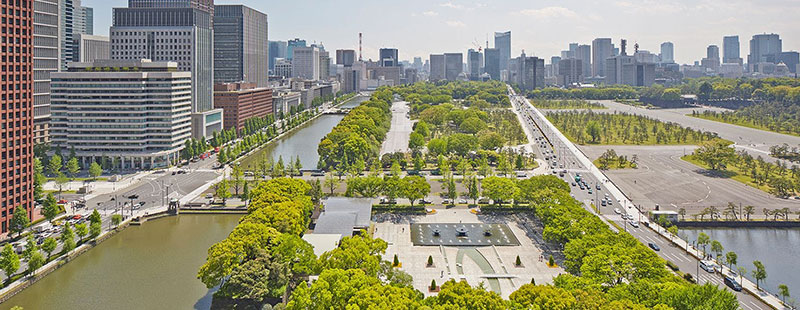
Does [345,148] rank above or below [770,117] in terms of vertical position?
below

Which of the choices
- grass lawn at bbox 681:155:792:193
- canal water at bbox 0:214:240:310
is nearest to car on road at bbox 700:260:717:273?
grass lawn at bbox 681:155:792:193

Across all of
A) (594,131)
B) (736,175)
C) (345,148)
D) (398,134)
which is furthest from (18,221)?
(594,131)

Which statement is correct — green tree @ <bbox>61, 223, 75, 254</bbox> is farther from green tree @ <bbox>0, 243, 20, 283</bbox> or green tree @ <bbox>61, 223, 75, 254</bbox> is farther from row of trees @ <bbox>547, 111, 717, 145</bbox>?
row of trees @ <bbox>547, 111, 717, 145</bbox>

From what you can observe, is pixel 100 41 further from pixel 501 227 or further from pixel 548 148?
pixel 501 227

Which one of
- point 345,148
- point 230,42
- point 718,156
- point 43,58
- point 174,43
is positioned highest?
point 230,42

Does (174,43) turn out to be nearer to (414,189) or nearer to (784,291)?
(414,189)

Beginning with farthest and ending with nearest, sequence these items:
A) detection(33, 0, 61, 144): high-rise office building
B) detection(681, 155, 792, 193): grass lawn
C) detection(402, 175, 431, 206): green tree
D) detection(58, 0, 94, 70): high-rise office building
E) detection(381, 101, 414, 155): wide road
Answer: detection(58, 0, 94, 70): high-rise office building < detection(381, 101, 414, 155): wide road < detection(33, 0, 61, 144): high-rise office building < detection(681, 155, 792, 193): grass lawn < detection(402, 175, 431, 206): green tree

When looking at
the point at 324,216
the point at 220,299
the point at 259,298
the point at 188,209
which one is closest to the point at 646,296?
the point at 259,298

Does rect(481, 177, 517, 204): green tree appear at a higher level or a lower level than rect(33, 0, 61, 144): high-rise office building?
lower
